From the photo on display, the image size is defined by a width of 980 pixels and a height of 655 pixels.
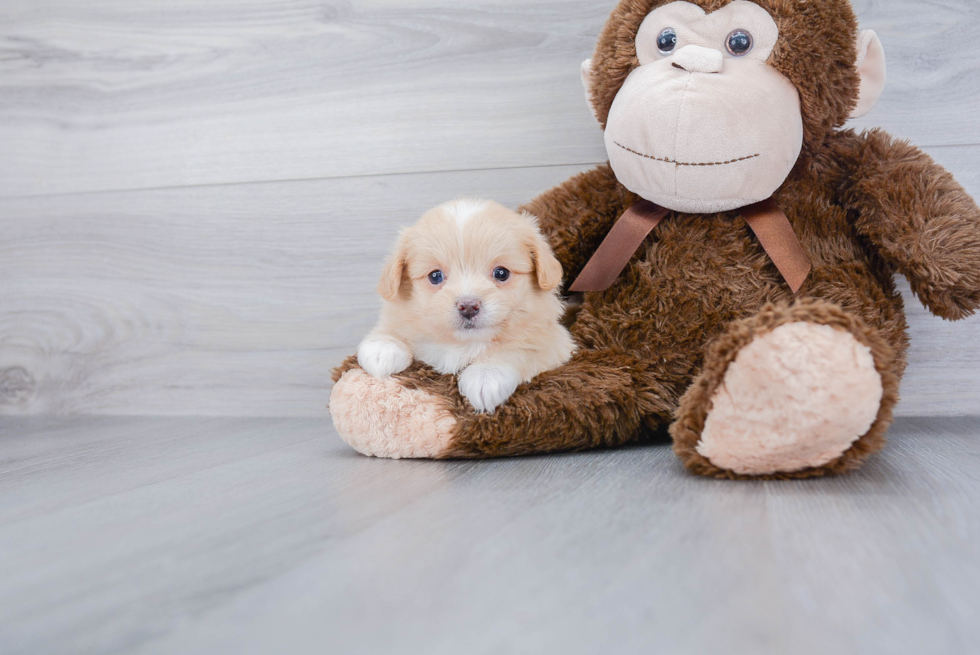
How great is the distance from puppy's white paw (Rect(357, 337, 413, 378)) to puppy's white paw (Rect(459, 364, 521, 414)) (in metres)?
0.09

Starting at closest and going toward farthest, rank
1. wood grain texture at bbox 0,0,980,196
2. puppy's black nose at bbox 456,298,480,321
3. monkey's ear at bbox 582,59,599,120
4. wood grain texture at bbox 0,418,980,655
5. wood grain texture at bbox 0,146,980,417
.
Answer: wood grain texture at bbox 0,418,980,655, puppy's black nose at bbox 456,298,480,321, monkey's ear at bbox 582,59,599,120, wood grain texture at bbox 0,0,980,196, wood grain texture at bbox 0,146,980,417

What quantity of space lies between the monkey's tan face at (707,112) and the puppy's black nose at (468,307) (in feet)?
0.91

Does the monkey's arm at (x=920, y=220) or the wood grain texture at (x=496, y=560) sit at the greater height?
the monkey's arm at (x=920, y=220)

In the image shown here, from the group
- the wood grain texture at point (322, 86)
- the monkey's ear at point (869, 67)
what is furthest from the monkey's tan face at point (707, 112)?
the wood grain texture at point (322, 86)

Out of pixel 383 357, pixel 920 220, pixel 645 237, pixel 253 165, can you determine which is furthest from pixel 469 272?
pixel 253 165

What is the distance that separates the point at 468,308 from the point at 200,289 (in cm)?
76

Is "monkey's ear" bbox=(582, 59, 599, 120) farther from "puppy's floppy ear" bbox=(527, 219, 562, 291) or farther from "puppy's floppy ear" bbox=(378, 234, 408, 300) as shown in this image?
"puppy's floppy ear" bbox=(378, 234, 408, 300)

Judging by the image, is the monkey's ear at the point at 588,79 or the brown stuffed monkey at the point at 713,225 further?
the monkey's ear at the point at 588,79

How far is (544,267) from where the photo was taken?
3.01ft

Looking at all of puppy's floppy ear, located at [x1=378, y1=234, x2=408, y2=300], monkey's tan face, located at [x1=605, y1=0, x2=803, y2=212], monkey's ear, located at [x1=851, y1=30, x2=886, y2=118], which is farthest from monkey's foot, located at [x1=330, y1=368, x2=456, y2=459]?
monkey's ear, located at [x1=851, y1=30, x2=886, y2=118]

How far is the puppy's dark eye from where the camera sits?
2.99 feet

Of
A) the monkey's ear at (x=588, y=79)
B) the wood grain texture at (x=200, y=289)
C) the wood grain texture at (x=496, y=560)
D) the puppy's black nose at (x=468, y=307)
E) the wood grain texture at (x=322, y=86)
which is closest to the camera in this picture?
the wood grain texture at (x=496, y=560)

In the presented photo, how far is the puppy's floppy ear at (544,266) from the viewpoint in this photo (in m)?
0.92

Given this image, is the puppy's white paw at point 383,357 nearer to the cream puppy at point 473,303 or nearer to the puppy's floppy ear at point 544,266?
the cream puppy at point 473,303
